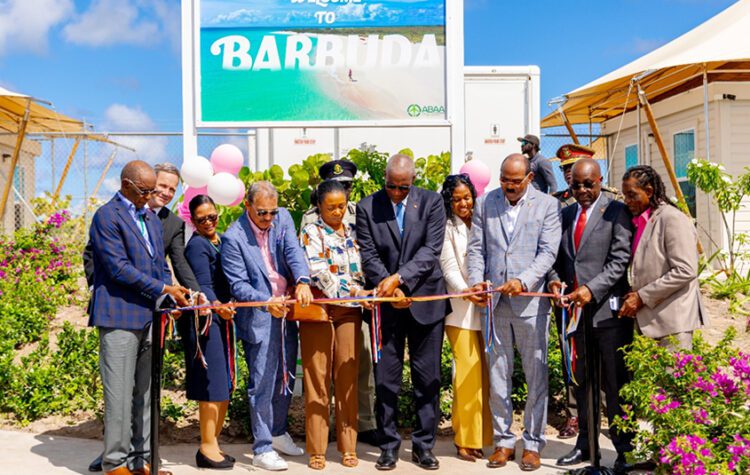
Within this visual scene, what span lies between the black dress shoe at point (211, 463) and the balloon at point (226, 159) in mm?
2803

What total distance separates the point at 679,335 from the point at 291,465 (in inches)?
110

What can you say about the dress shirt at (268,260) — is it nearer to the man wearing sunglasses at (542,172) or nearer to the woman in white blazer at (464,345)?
the woman in white blazer at (464,345)

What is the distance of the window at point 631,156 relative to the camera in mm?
16781

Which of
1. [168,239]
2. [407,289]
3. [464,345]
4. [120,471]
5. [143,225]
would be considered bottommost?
[120,471]

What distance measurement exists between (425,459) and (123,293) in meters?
2.34

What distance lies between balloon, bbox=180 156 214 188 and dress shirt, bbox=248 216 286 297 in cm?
163

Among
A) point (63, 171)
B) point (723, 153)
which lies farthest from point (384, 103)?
point (63, 171)

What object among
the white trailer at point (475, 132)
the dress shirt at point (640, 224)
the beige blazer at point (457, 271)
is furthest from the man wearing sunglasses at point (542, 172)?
the dress shirt at point (640, 224)

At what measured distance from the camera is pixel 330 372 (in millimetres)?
5621

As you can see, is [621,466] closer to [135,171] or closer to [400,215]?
[400,215]

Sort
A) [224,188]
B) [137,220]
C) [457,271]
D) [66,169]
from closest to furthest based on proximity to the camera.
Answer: [137,220] < [457,271] < [224,188] < [66,169]

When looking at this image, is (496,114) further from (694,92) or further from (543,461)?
(543,461)

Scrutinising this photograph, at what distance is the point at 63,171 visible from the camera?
16.0m

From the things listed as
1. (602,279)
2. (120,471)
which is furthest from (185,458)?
(602,279)
